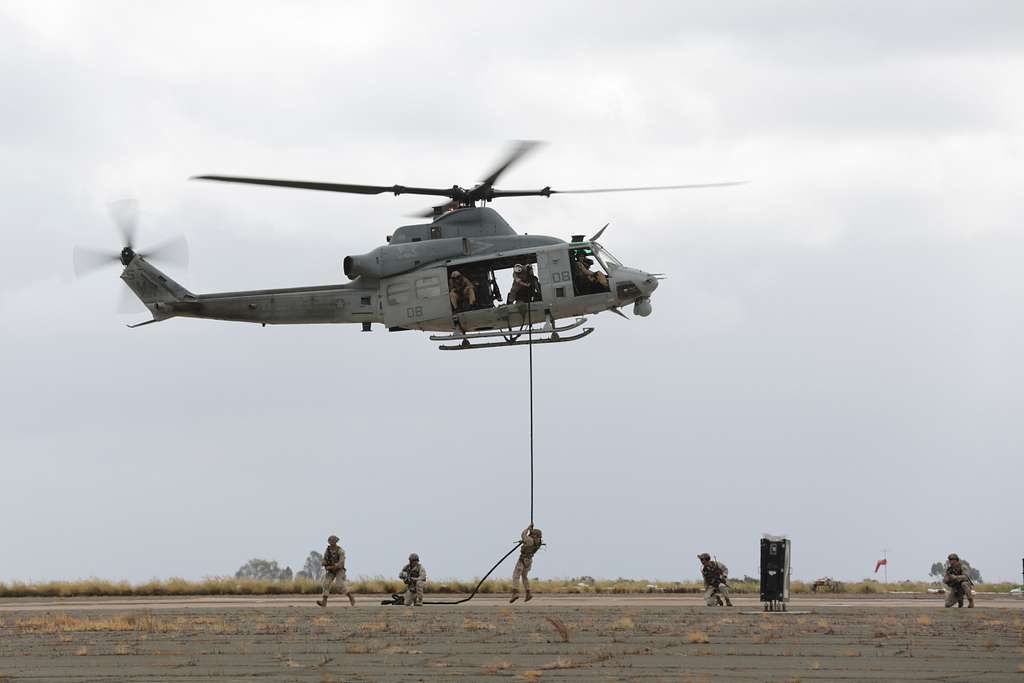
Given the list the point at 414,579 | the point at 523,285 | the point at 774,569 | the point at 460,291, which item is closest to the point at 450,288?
the point at 460,291

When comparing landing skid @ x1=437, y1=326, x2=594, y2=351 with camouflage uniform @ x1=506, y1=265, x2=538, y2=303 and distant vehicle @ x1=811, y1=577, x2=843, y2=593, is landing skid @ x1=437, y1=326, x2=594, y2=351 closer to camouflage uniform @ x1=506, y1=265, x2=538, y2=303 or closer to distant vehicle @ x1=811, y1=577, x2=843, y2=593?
camouflage uniform @ x1=506, y1=265, x2=538, y2=303

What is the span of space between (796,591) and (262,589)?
14993 mm

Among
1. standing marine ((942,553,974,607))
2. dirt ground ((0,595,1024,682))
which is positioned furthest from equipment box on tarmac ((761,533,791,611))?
standing marine ((942,553,974,607))

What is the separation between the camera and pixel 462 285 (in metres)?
33.1

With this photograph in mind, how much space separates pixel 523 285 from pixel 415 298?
2681 millimetres

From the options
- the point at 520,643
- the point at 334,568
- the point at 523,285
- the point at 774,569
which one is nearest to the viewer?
the point at 520,643

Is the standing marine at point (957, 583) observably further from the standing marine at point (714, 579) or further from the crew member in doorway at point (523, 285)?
the crew member in doorway at point (523, 285)

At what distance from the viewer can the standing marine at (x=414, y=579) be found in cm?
2970

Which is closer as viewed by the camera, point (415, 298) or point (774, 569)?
point (774, 569)

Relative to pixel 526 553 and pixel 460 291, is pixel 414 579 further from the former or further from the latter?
pixel 460 291

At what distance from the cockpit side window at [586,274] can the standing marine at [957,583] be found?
9.85 m

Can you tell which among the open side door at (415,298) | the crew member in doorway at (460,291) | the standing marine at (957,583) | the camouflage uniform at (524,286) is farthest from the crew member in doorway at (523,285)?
the standing marine at (957,583)

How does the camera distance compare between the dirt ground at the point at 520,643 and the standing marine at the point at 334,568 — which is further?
the standing marine at the point at 334,568

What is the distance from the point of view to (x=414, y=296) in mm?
33469
